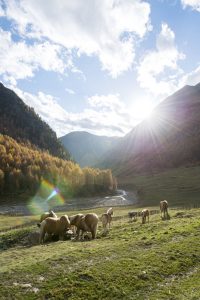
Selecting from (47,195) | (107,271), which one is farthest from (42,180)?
(107,271)

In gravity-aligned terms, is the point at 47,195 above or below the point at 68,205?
above

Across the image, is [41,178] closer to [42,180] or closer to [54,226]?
[42,180]

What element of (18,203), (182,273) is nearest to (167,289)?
(182,273)

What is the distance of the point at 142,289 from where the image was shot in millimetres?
19641

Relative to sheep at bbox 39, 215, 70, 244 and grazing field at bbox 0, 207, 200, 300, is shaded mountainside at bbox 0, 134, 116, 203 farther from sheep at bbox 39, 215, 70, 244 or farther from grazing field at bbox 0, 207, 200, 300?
grazing field at bbox 0, 207, 200, 300

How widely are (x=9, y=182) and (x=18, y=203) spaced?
23105 millimetres

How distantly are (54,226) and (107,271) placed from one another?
575 inches

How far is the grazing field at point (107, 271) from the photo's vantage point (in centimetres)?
1881

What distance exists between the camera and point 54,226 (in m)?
35.2

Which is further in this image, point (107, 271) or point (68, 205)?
point (68, 205)

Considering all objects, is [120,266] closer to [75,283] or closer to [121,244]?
[75,283]

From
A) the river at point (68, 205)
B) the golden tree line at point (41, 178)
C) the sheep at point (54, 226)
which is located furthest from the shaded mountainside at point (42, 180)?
the sheep at point (54, 226)

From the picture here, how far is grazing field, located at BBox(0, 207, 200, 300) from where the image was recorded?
1881 centimetres

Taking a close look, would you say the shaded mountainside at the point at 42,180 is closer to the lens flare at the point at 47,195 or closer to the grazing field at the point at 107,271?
the lens flare at the point at 47,195
